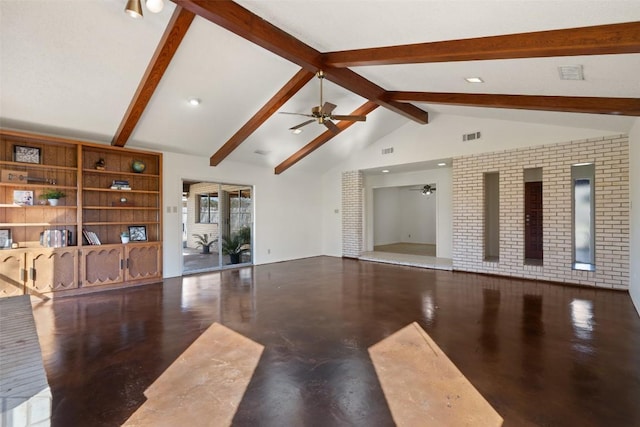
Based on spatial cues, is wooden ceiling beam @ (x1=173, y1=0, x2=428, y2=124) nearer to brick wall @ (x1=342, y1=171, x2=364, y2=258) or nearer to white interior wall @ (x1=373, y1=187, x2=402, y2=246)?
brick wall @ (x1=342, y1=171, x2=364, y2=258)

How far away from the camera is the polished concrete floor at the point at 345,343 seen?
2.29m

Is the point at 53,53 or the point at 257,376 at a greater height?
the point at 53,53

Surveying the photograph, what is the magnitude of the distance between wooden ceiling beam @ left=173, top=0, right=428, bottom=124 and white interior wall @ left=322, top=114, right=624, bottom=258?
2756mm

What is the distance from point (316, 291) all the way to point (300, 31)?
3.95 m

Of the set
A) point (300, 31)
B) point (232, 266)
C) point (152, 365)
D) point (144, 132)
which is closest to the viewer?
point (152, 365)

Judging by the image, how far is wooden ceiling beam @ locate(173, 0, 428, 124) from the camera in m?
A: 3.18

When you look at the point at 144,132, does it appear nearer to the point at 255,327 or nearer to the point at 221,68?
the point at 221,68

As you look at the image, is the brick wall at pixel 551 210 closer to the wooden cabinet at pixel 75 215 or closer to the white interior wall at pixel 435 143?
the white interior wall at pixel 435 143

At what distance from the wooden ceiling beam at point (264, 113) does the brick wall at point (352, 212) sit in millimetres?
3851

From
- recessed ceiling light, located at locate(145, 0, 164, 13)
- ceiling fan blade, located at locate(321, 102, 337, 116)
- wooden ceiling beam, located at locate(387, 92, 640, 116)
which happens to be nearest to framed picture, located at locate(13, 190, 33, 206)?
recessed ceiling light, located at locate(145, 0, 164, 13)

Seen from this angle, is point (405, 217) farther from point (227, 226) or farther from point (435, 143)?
point (227, 226)

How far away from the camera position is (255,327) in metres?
3.87

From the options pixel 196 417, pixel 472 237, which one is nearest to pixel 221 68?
pixel 196 417

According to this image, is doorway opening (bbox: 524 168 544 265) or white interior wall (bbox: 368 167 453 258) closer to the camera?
doorway opening (bbox: 524 168 544 265)
